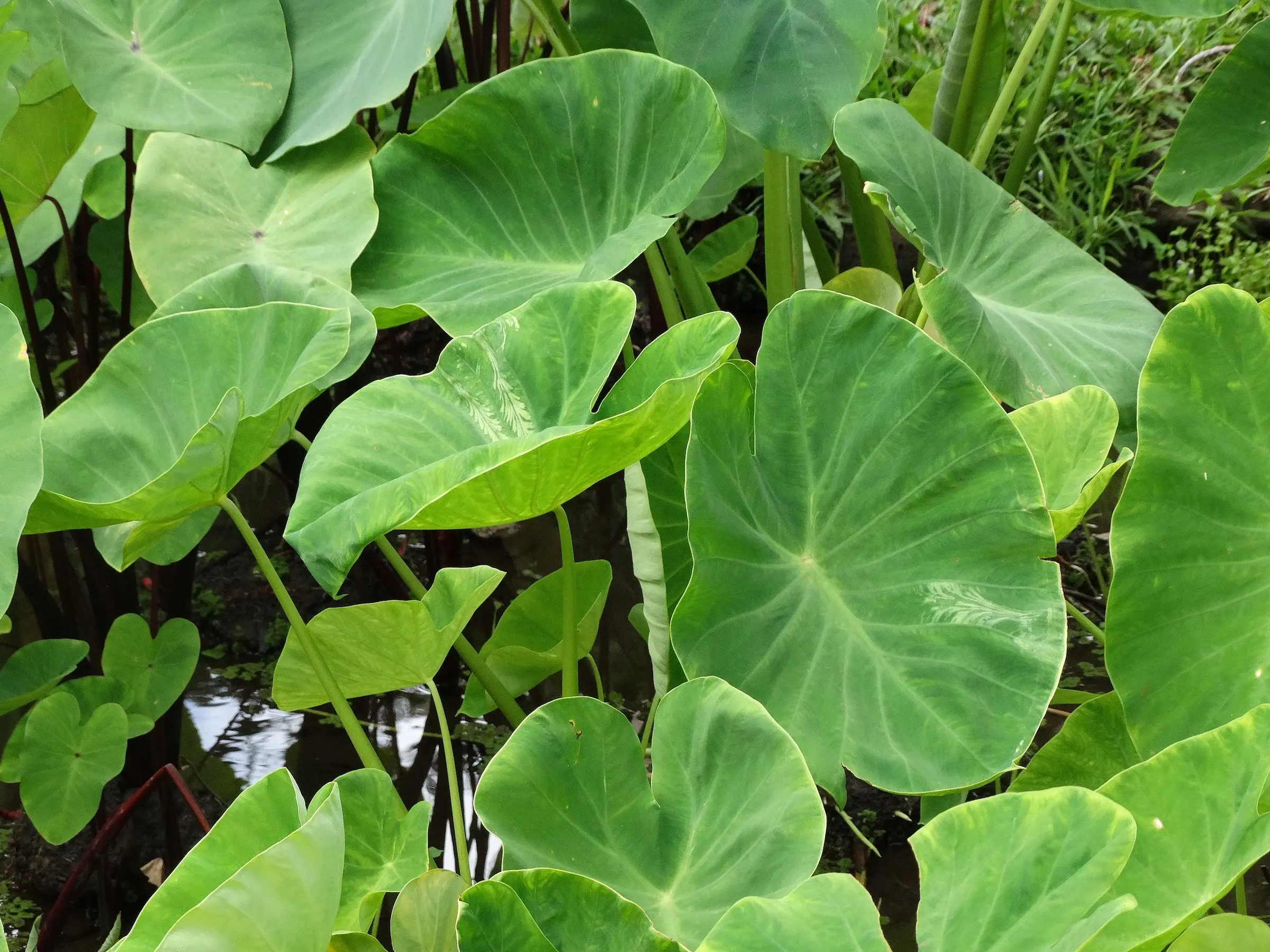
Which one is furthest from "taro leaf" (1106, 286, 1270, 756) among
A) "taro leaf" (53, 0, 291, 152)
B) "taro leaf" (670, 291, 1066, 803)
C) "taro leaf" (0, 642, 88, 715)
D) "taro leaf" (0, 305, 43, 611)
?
"taro leaf" (0, 642, 88, 715)

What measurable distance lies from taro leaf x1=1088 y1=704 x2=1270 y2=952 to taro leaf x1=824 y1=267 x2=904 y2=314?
86cm

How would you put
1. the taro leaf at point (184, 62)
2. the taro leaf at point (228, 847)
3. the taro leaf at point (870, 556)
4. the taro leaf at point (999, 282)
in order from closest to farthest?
the taro leaf at point (228, 847) < the taro leaf at point (870, 556) < the taro leaf at point (999, 282) < the taro leaf at point (184, 62)

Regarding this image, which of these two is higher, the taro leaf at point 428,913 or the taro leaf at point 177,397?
the taro leaf at point 177,397

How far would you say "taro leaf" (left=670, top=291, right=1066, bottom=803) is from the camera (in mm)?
725

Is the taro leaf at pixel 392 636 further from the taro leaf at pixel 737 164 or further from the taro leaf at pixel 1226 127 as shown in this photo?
the taro leaf at pixel 1226 127

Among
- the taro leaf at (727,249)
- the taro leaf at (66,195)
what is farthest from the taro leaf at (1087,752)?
the taro leaf at (66,195)

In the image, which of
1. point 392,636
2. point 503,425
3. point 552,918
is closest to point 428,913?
point 552,918

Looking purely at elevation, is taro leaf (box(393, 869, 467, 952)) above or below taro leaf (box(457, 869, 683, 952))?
below

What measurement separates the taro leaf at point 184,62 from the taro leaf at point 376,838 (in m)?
0.68

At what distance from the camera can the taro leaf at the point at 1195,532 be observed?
0.74 meters

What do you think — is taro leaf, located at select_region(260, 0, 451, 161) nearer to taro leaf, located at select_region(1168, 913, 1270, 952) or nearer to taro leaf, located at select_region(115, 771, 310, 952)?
taro leaf, located at select_region(115, 771, 310, 952)

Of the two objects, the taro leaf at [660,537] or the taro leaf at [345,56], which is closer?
the taro leaf at [660,537]

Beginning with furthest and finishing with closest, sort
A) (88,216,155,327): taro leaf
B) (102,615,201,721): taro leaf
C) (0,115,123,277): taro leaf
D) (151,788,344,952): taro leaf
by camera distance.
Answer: (88,216,155,327): taro leaf, (0,115,123,277): taro leaf, (102,615,201,721): taro leaf, (151,788,344,952): taro leaf

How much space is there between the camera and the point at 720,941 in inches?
20.0
